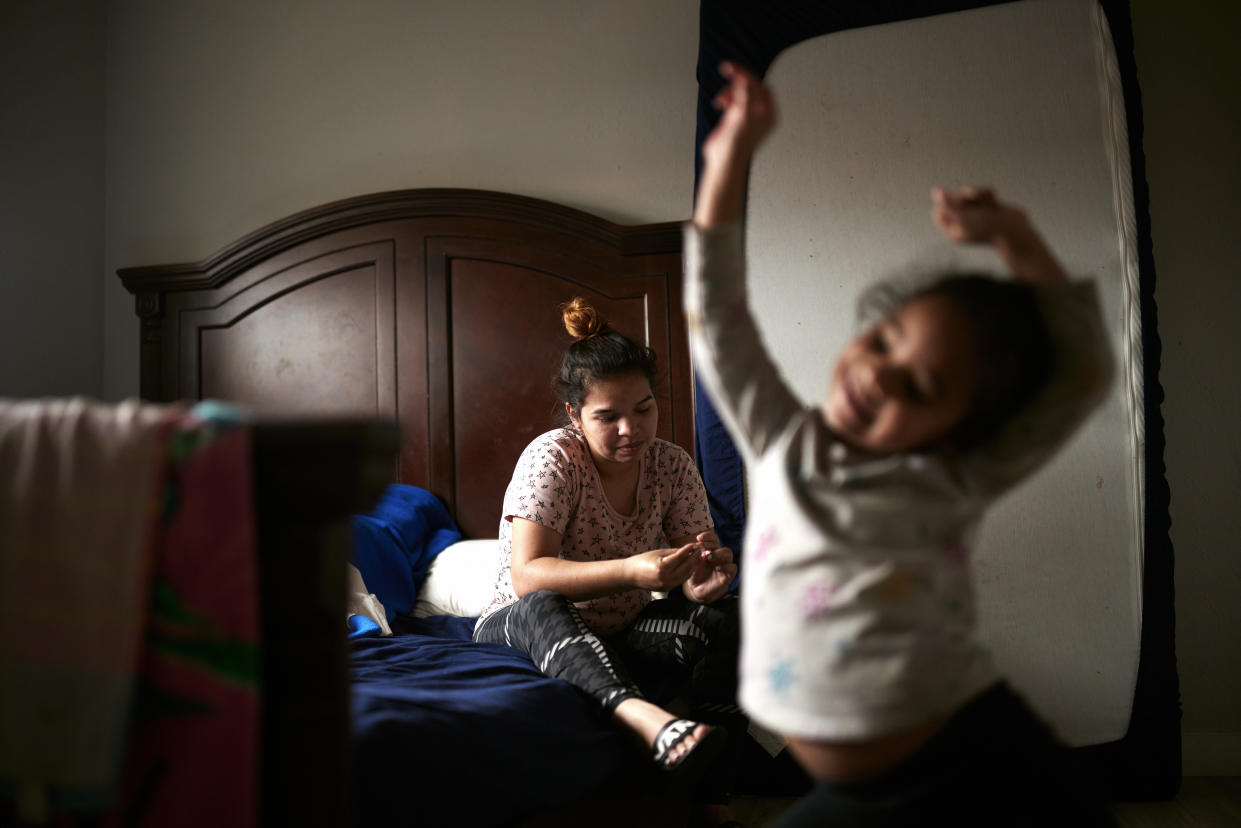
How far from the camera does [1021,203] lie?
2020mm

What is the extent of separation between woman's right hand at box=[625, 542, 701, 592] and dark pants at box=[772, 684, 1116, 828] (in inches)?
23.4

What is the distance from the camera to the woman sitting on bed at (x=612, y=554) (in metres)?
1.49

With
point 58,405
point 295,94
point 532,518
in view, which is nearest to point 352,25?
point 295,94

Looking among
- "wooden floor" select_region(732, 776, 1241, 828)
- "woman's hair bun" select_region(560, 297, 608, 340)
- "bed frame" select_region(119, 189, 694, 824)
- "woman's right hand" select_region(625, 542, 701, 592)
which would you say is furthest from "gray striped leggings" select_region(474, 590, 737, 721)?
"bed frame" select_region(119, 189, 694, 824)

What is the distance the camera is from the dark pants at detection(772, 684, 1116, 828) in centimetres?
81

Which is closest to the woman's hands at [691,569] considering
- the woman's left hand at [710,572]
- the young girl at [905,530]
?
the woman's left hand at [710,572]

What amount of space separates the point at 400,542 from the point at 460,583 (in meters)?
0.21

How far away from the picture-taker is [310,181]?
110 inches

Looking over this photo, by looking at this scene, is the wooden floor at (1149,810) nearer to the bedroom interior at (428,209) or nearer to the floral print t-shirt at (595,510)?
the bedroom interior at (428,209)

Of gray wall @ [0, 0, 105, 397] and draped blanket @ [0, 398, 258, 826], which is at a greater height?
gray wall @ [0, 0, 105, 397]

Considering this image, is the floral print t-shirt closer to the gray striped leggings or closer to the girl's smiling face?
the gray striped leggings

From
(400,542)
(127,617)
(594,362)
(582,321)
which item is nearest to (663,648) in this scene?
(594,362)

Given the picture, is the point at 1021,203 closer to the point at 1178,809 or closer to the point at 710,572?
the point at 710,572

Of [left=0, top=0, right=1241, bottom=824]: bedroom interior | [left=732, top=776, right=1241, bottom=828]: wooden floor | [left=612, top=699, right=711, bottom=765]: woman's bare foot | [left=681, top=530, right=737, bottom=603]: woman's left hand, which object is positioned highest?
[left=0, top=0, right=1241, bottom=824]: bedroom interior
